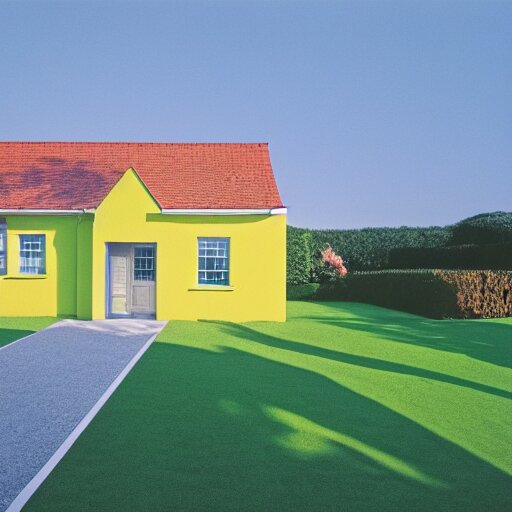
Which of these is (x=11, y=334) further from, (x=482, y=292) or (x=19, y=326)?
(x=482, y=292)

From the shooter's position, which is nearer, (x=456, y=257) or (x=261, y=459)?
(x=261, y=459)

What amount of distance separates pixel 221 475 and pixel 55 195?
58.3 ft

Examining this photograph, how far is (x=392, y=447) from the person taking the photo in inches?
275

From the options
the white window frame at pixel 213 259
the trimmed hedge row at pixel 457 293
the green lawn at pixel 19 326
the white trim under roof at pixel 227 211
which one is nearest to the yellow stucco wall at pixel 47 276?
the green lawn at pixel 19 326

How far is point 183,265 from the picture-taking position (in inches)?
814

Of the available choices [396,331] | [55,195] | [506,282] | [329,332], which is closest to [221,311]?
[329,332]

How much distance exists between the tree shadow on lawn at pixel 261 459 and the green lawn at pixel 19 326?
7822mm

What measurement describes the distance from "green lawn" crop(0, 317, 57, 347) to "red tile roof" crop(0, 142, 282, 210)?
3.74 meters

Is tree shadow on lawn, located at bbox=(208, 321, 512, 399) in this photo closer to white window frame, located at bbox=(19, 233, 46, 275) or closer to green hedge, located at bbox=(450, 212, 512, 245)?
white window frame, located at bbox=(19, 233, 46, 275)

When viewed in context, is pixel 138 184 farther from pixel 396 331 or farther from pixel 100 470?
pixel 100 470

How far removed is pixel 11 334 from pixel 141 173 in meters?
8.18

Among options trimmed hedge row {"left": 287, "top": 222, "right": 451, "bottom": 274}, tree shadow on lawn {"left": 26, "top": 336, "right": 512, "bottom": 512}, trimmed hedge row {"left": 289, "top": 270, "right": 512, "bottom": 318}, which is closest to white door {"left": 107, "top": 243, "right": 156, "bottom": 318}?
trimmed hedge row {"left": 289, "top": 270, "right": 512, "bottom": 318}

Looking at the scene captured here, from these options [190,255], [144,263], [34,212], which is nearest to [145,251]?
[144,263]

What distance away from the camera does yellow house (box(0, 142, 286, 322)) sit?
2062 centimetres
